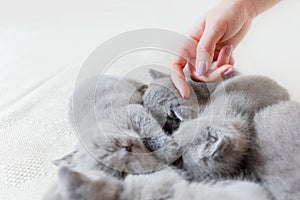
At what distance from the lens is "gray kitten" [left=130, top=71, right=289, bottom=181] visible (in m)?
0.53

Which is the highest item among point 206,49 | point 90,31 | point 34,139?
point 206,49

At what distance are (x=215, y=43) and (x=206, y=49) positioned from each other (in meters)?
0.04

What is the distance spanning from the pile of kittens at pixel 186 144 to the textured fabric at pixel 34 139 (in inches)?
5.0

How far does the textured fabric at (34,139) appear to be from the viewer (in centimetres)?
73

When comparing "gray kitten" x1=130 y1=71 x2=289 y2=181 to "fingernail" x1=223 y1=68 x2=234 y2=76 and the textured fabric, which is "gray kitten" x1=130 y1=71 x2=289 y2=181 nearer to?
"fingernail" x1=223 y1=68 x2=234 y2=76

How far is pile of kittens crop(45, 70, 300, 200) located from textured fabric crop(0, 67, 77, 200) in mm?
126

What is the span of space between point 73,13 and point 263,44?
0.59 meters

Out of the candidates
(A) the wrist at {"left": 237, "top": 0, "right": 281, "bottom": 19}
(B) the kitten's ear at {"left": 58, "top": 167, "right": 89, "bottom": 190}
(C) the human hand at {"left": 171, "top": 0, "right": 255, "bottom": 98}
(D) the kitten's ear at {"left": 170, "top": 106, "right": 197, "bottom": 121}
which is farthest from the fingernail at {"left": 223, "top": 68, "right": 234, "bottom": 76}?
(B) the kitten's ear at {"left": 58, "top": 167, "right": 89, "bottom": 190}

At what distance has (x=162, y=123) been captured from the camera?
0.63 m

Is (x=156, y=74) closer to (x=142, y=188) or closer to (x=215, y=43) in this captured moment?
(x=215, y=43)

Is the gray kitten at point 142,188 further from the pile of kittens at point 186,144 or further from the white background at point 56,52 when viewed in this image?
the white background at point 56,52

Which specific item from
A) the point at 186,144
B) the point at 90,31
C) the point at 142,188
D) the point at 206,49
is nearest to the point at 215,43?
the point at 206,49

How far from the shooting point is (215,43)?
0.83 m

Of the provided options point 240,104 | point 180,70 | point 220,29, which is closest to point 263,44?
point 220,29
